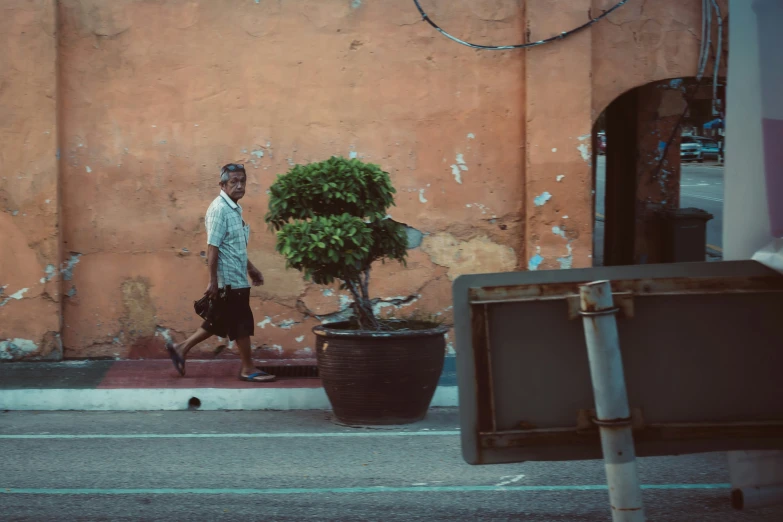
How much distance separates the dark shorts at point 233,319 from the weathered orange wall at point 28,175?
6.64ft

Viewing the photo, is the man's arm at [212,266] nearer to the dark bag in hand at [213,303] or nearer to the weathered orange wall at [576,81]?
the dark bag in hand at [213,303]

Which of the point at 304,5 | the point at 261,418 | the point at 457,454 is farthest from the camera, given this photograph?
the point at 304,5

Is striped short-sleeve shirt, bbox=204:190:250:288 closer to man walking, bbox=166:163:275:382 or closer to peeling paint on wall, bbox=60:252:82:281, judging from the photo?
man walking, bbox=166:163:275:382

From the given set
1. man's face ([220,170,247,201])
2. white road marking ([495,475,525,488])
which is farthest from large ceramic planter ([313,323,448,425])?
white road marking ([495,475,525,488])

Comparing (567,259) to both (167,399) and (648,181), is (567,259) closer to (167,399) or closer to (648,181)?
(167,399)

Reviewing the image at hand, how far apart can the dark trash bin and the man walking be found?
6.78 m

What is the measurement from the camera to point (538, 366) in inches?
117

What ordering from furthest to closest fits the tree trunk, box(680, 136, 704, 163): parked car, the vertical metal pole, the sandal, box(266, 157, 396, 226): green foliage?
box(680, 136, 704, 163): parked car
the sandal
the tree trunk
box(266, 157, 396, 226): green foliage
the vertical metal pole

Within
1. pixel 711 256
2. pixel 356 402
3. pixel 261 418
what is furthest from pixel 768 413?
pixel 711 256

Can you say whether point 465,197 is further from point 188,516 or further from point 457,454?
point 188,516

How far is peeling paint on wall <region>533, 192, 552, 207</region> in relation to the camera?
9492mm

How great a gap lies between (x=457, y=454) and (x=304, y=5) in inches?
195

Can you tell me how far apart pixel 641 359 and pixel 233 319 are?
18.8 feet

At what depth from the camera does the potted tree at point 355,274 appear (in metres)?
7.13
